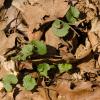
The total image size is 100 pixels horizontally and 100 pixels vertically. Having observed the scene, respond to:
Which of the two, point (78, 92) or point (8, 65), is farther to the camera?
point (8, 65)

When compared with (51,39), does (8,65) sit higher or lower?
lower

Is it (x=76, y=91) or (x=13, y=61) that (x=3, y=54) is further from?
(x=76, y=91)

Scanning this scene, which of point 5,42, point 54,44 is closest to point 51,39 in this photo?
point 54,44

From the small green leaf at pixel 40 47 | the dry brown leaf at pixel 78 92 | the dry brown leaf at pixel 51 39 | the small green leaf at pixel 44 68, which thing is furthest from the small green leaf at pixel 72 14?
the dry brown leaf at pixel 78 92

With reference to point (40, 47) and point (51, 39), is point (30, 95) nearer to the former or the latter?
point (40, 47)

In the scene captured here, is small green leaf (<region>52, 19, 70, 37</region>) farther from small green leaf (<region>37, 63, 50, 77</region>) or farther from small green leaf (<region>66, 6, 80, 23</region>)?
small green leaf (<region>37, 63, 50, 77</region>)

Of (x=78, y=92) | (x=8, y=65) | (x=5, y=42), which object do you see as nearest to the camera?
(x=78, y=92)

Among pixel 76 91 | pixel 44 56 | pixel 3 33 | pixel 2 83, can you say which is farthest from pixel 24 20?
pixel 76 91

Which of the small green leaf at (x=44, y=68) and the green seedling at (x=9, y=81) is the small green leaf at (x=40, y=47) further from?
the green seedling at (x=9, y=81)
